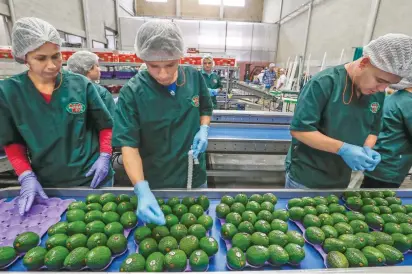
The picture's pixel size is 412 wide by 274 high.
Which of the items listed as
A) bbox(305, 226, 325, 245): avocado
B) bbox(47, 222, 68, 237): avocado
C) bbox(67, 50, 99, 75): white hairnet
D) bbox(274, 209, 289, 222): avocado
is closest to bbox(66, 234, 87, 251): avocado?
bbox(47, 222, 68, 237): avocado

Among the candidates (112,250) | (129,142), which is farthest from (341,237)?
(129,142)

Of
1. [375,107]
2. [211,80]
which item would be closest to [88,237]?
[375,107]

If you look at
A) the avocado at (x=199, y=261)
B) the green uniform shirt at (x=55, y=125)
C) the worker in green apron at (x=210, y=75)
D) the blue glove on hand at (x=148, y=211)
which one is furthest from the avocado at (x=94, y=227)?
the worker in green apron at (x=210, y=75)

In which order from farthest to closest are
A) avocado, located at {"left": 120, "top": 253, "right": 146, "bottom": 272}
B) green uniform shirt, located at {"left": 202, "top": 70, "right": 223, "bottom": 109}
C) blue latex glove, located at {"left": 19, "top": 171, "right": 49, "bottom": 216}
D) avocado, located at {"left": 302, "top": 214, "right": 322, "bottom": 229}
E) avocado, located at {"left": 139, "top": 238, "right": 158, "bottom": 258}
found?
green uniform shirt, located at {"left": 202, "top": 70, "right": 223, "bottom": 109}
blue latex glove, located at {"left": 19, "top": 171, "right": 49, "bottom": 216}
avocado, located at {"left": 302, "top": 214, "right": 322, "bottom": 229}
avocado, located at {"left": 139, "top": 238, "right": 158, "bottom": 258}
avocado, located at {"left": 120, "top": 253, "right": 146, "bottom": 272}

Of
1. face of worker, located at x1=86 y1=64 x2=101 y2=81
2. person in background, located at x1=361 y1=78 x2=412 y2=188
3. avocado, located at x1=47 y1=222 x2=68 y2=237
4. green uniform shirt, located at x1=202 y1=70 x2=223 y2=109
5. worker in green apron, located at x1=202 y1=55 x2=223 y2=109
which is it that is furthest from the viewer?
green uniform shirt, located at x1=202 y1=70 x2=223 y2=109

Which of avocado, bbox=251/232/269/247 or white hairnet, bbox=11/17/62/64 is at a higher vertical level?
white hairnet, bbox=11/17/62/64

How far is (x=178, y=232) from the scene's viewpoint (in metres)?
1.26

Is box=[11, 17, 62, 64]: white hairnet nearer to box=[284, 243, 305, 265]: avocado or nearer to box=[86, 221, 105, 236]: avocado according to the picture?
box=[86, 221, 105, 236]: avocado

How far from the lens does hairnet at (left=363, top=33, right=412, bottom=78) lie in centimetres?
143

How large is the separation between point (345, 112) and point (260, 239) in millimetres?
1154

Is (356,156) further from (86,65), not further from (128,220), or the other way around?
(86,65)

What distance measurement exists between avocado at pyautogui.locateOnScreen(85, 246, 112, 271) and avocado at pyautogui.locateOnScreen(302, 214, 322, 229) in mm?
1118

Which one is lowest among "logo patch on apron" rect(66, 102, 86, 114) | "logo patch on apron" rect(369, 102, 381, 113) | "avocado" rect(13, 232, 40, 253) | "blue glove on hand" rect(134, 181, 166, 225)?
"avocado" rect(13, 232, 40, 253)

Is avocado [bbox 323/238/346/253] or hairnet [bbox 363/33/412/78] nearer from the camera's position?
avocado [bbox 323/238/346/253]
